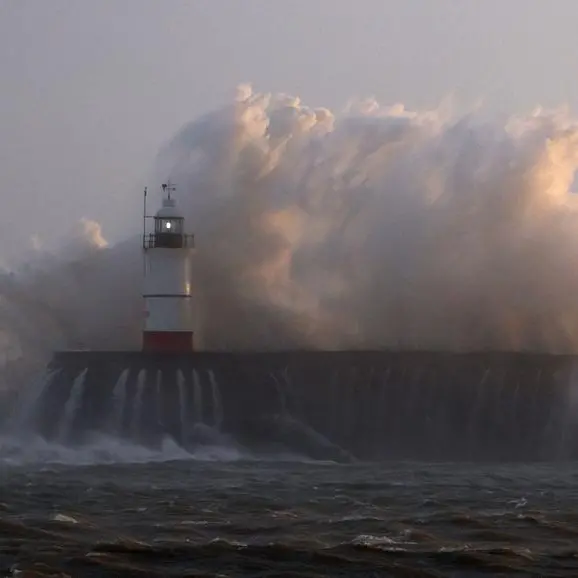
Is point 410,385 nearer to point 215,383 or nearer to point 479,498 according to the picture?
point 215,383

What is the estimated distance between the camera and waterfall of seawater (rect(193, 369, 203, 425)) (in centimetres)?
3247

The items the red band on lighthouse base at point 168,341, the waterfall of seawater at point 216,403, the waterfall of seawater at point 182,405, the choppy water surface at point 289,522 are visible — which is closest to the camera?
the choppy water surface at point 289,522

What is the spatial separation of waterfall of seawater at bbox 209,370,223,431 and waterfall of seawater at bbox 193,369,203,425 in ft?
1.21

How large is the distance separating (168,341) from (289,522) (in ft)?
59.0

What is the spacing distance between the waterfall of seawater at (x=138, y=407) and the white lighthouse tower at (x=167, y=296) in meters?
1.74

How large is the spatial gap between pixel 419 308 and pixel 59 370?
40.2ft

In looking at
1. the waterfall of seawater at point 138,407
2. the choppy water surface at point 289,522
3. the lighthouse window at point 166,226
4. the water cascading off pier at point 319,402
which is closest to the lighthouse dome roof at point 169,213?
the lighthouse window at point 166,226

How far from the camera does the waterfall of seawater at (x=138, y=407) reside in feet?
106

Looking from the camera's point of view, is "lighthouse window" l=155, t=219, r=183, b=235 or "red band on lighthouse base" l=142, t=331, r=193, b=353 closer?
"red band on lighthouse base" l=142, t=331, r=193, b=353

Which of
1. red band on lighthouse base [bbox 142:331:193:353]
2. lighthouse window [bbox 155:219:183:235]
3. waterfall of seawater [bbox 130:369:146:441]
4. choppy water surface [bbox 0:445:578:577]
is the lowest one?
choppy water surface [bbox 0:445:578:577]

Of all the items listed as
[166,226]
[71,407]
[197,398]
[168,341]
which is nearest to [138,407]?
[197,398]

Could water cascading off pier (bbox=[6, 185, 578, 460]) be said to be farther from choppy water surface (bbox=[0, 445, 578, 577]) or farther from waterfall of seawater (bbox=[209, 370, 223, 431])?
choppy water surface (bbox=[0, 445, 578, 577])

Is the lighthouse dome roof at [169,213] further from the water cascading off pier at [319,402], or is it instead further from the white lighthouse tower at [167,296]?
the water cascading off pier at [319,402]

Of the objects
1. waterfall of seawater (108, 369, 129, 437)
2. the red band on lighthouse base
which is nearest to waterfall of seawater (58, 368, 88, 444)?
waterfall of seawater (108, 369, 129, 437)
